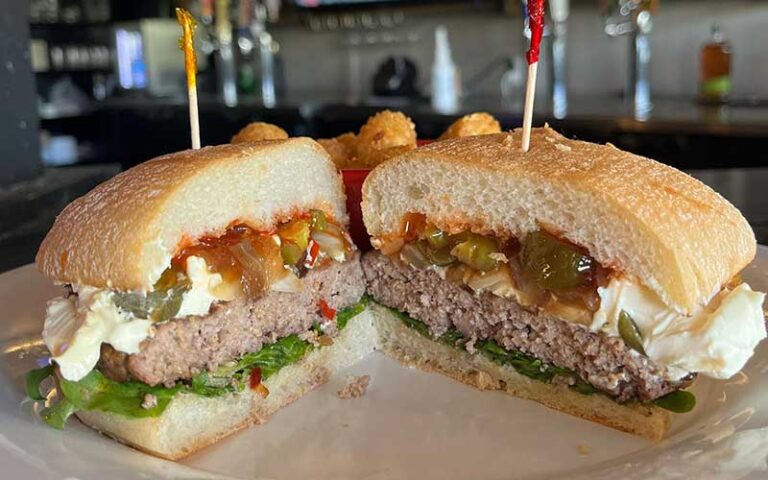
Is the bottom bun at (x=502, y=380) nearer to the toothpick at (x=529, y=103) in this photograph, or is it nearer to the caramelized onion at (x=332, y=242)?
the caramelized onion at (x=332, y=242)

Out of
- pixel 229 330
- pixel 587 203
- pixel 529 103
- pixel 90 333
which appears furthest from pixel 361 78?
pixel 90 333

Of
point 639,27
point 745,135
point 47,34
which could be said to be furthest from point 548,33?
point 47,34

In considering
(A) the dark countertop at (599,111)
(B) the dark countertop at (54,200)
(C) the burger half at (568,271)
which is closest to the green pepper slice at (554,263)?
(C) the burger half at (568,271)

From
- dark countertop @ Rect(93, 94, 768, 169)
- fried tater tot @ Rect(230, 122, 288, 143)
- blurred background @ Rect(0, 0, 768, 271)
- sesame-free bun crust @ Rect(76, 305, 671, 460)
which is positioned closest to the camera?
sesame-free bun crust @ Rect(76, 305, 671, 460)

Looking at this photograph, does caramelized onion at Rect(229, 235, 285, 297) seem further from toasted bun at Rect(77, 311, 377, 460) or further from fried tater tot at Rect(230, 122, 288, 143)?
fried tater tot at Rect(230, 122, 288, 143)

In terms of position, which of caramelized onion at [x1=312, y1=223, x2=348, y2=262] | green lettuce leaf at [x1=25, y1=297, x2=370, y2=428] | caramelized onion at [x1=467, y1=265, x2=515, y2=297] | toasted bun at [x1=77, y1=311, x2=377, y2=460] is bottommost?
toasted bun at [x1=77, y1=311, x2=377, y2=460]

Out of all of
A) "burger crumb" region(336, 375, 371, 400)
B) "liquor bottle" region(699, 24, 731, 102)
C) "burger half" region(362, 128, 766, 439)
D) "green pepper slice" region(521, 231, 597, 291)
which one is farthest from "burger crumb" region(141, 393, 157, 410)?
"liquor bottle" region(699, 24, 731, 102)
